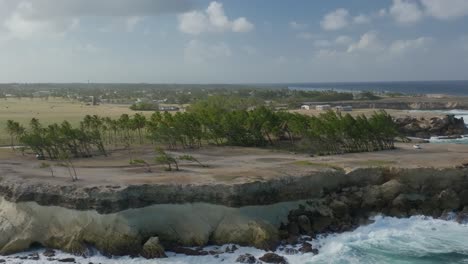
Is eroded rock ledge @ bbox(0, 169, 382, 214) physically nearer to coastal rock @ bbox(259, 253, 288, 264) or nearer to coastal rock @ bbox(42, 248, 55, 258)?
coastal rock @ bbox(42, 248, 55, 258)

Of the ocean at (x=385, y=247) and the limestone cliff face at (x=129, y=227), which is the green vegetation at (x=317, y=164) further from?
the limestone cliff face at (x=129, y=227)

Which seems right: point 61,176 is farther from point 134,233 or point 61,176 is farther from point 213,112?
point 213,112

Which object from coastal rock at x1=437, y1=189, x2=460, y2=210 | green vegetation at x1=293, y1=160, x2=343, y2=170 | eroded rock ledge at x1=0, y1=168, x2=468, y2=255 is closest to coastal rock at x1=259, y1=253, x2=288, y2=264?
eroded rock ledge at x1=0, y1=168, x2=468, y2=255

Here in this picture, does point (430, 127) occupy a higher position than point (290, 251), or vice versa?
point (430, 127)

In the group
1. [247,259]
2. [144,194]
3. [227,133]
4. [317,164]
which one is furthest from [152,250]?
[227,133]

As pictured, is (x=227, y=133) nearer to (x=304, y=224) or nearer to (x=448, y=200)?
(x=304, y=224)

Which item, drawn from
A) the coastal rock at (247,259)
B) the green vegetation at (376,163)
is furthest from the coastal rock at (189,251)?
the green vegetation at (376,163)
